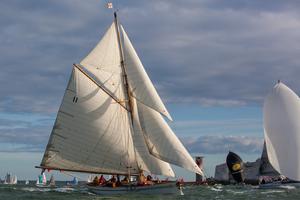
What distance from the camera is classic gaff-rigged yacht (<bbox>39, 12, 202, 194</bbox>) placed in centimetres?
6053

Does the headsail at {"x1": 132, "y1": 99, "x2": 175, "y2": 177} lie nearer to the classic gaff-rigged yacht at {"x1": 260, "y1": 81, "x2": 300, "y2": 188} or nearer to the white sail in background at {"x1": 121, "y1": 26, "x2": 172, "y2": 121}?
the white sail in background at {"x1": 121, "y1": 26, "x2": 172, "y2": 121}

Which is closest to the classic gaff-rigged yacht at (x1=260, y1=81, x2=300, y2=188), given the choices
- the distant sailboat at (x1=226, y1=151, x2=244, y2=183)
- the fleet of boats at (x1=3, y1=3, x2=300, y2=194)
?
the fleet of boats at (x1=3, y1=3, x2=300, y2=194)

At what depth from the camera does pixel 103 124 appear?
203ft

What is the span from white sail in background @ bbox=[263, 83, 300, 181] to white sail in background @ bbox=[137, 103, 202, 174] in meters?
34.5

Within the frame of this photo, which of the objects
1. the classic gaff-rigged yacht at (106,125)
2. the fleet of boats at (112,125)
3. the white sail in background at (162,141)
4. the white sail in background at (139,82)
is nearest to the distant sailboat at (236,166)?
the fleet of boats at (112,125)

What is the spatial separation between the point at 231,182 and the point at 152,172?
11307cm

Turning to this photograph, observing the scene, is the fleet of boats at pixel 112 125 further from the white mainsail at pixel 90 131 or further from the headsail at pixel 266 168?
the headsail at pixel 266 168

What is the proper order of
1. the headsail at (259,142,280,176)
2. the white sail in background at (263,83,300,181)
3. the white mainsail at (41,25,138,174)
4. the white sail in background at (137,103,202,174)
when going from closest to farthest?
the white sail in background at (137,103,202,174) < the white mainsail at (41,25,138,174) < the white sail in background at (263,83,300,181) < the headsail at (259,142,280,176)

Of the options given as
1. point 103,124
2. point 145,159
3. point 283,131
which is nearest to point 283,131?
point 283,131

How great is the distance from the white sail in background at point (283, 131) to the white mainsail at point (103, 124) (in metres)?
32.8

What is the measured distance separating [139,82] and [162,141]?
21.8ft

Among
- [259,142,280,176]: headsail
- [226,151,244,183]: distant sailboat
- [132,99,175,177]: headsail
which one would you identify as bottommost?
[132,99,175,177]: headsail

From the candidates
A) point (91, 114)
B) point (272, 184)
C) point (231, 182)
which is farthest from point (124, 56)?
point (231, 182)

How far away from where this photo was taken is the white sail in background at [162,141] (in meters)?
57.2
